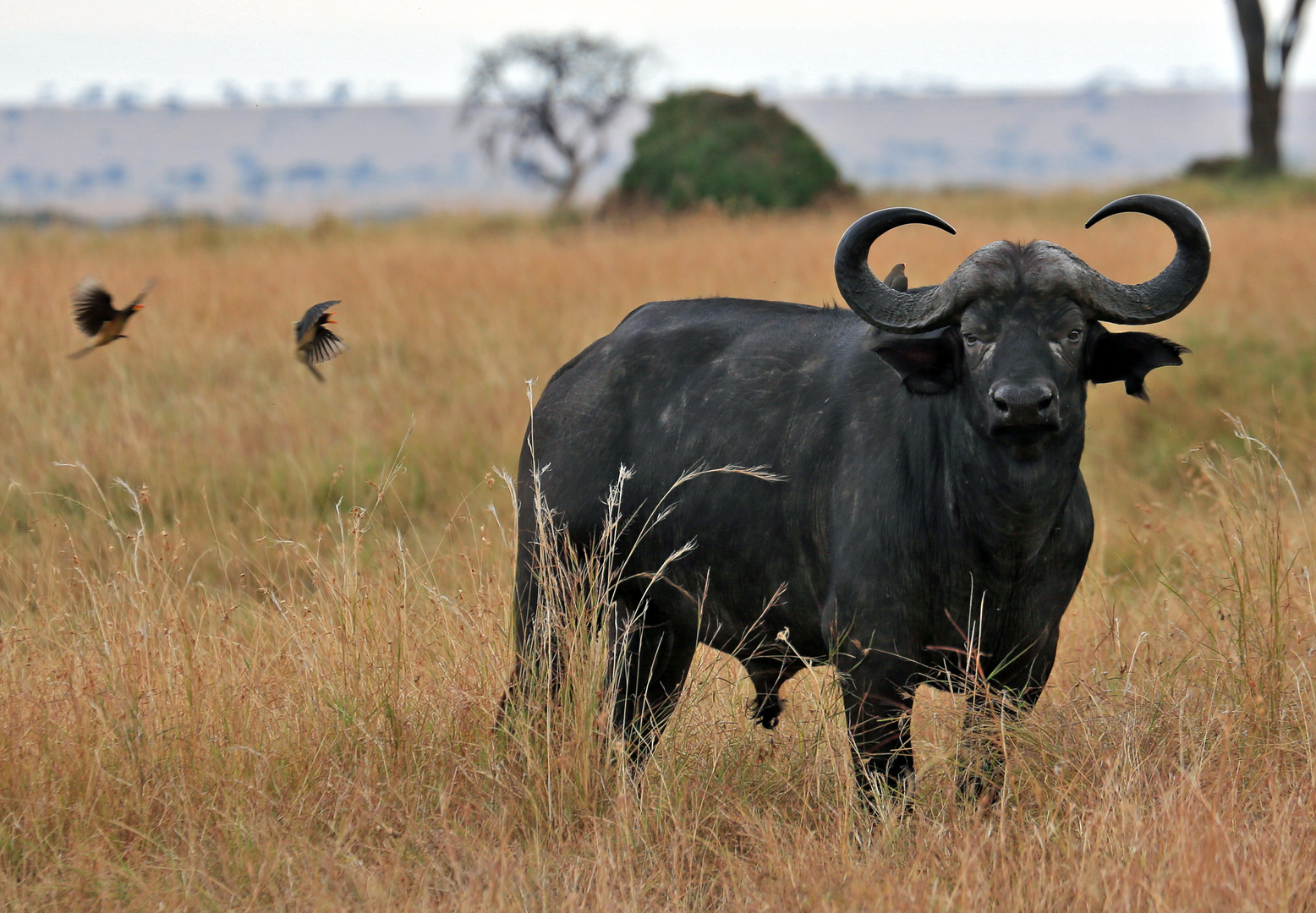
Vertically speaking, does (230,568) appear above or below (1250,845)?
below

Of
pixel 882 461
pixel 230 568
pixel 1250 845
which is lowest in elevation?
pixel 230 568

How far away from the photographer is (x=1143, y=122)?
16200 cm

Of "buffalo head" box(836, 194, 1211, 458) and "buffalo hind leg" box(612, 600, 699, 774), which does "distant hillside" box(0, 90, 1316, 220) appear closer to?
"buffalo hind leg" box(612, 600, 699, 774)

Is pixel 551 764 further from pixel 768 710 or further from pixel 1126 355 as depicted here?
pixel 1126 355

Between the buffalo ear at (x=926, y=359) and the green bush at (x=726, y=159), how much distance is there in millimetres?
15910

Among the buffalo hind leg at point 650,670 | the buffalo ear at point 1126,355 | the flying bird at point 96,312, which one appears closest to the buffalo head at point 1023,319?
the buffalo ear at point 1126,355

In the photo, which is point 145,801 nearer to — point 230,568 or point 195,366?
point 230,568

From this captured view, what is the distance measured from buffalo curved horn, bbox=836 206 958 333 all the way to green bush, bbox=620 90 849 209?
52.1 feet

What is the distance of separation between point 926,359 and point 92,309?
3312 mm

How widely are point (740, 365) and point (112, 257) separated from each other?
12073 mm

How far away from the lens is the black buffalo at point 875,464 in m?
3.19

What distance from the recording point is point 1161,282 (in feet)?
10.8

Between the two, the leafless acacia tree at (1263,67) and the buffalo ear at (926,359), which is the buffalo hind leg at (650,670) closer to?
the buffalo ear at (926,359)

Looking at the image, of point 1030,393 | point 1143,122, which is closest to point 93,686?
point 1030,393
